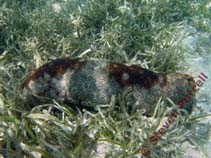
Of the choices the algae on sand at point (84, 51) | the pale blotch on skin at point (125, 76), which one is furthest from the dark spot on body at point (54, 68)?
the pale blotch on skin at point (125, 76)

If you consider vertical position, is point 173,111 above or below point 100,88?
below

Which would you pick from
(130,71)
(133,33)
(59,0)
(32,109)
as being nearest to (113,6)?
(133,33)

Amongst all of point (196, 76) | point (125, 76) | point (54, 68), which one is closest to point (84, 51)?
point (54, 68)

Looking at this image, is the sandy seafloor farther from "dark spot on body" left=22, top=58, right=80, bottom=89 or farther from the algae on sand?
"dark spot on body" left=22, top=58, right=80, bottom=89

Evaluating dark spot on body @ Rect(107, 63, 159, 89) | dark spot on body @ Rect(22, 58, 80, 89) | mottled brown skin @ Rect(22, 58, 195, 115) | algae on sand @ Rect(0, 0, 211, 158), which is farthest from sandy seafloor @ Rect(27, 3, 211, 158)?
dark spot on body @ Rect(22, 58, 80, 89)

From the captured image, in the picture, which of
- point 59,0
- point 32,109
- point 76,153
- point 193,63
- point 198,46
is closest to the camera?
point 76,153

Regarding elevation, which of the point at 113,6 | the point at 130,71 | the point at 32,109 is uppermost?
the point at 113,6

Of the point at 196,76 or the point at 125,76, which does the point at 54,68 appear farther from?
the point at 196,76

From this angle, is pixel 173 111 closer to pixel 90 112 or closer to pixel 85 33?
pixel 90 112

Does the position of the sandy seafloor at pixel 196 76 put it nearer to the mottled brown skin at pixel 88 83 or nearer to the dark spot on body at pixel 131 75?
the mottled brown skin at pixel 88 83
